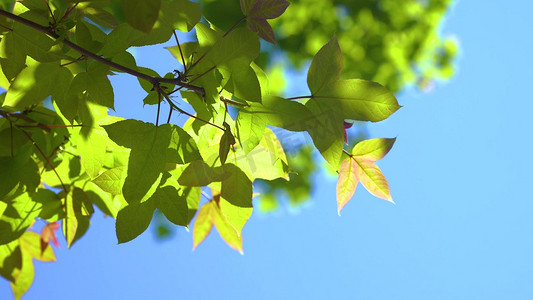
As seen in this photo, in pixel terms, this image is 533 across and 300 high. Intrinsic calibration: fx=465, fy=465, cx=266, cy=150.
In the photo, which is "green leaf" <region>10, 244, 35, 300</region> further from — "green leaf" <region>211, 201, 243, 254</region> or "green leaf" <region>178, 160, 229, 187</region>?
"green leaf" <region>178, 160, 229, 187</region>

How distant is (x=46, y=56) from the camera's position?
36cm

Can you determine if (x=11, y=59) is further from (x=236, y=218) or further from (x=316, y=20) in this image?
(x=316, y=20)

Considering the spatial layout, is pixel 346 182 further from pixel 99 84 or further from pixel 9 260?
pixel 9 260

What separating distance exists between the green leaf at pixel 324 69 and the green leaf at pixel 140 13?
0.58 feet

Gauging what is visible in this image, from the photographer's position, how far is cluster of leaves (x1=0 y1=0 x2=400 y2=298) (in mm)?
352

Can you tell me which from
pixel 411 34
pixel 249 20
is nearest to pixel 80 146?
pixel 249 20

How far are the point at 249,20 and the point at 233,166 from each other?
126 mm

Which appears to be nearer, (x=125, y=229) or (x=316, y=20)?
(x=125, y=229)

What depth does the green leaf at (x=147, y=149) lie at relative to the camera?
1.15ft

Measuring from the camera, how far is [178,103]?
378 millimetres

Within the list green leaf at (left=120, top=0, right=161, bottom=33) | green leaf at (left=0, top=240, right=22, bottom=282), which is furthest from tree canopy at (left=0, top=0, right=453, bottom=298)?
green leaf at (left=0, top=240, right=22, bottom=282)

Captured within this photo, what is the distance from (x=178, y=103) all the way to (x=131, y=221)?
11 centimetres

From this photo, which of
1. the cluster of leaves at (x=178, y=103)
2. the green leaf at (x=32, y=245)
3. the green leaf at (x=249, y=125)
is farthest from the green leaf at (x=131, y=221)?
the green leaf at (x=32, y=245)

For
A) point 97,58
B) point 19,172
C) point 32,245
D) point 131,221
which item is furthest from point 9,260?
point 97,58
